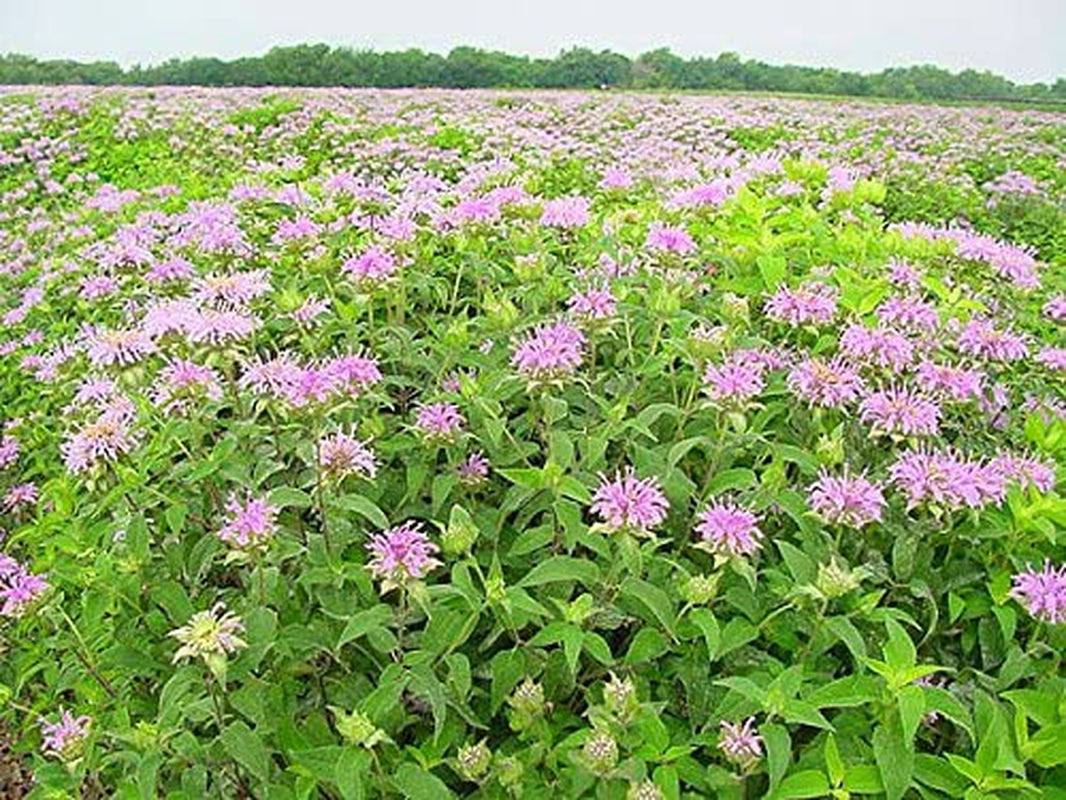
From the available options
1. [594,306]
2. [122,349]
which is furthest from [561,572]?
[122,349]

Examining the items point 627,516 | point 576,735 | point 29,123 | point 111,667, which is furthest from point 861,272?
point 29,123

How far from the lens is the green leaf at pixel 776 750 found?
56.2 inches

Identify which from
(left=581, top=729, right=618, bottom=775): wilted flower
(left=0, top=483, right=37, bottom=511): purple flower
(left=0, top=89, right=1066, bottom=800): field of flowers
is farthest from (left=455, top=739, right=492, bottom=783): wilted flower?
(left=0, top=483, right=37, bottom=511): purple flower

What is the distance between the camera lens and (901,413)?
5.84 ft

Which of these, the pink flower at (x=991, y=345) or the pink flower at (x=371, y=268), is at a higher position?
the pink flower at (x=371, y=268)

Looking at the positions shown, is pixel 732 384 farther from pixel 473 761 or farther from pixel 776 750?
pixel 473 761

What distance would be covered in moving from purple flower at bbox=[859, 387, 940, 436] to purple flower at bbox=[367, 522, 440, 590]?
0.77 metres

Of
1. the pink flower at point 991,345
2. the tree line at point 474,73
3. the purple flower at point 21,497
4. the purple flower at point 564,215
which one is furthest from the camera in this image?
the tree line at point 474,73

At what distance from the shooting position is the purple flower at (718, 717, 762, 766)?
4.79ft

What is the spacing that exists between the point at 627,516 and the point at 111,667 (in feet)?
3.18

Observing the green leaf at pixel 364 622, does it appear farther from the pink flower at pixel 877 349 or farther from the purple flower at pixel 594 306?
the pink flower at pixel 877 349

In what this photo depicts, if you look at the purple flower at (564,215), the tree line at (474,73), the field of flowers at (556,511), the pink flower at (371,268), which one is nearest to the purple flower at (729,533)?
the field of flowers at (556,511)

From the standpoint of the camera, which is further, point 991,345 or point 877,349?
point 991,345

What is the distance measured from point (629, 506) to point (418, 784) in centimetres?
49
